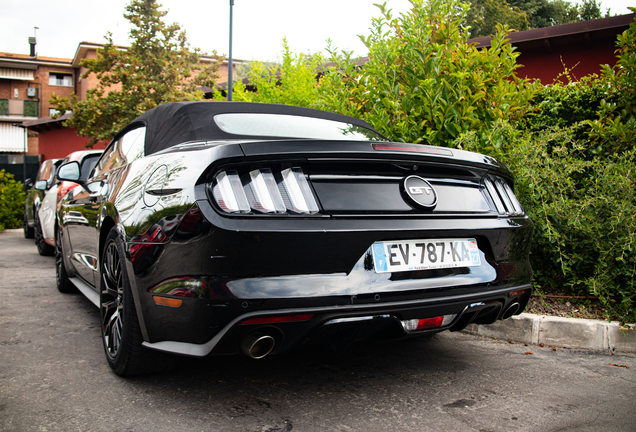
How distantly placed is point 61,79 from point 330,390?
50.5 meters

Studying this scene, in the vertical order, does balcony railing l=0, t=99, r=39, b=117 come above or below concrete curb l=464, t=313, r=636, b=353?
above

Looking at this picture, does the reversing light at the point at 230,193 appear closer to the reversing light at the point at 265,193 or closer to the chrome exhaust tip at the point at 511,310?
the reversing light at the point at 265,193

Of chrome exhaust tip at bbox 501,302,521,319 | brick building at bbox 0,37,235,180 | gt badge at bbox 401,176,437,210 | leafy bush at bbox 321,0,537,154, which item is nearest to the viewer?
gt badge at bbox 401,176,437,210

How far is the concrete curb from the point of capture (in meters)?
3.61

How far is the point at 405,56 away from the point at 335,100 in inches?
35.3

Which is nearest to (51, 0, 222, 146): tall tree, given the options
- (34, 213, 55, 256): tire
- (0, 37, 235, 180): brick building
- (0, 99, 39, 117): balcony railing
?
→ (34, 213, 55, 256): tire

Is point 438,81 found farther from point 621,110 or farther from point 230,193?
point 230,193

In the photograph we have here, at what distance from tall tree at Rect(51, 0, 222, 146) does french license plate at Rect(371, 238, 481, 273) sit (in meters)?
16.3

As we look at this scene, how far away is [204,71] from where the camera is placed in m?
19.4

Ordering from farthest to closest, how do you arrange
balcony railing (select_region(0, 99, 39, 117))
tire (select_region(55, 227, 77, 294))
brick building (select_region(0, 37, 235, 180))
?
1. balcony railing (select_region(0, 99, 39, 117))
2. brick building (select_region(0, 37, 235, 180))
3. tire (select_region(55, 227, 77, 294))

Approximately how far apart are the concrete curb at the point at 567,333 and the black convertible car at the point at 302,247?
1119 millimetres

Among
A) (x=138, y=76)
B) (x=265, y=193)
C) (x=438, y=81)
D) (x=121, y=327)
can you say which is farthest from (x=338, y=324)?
(x=138, y=76)

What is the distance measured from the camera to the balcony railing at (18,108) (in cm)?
4341

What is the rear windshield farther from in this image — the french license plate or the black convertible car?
the french license plate
